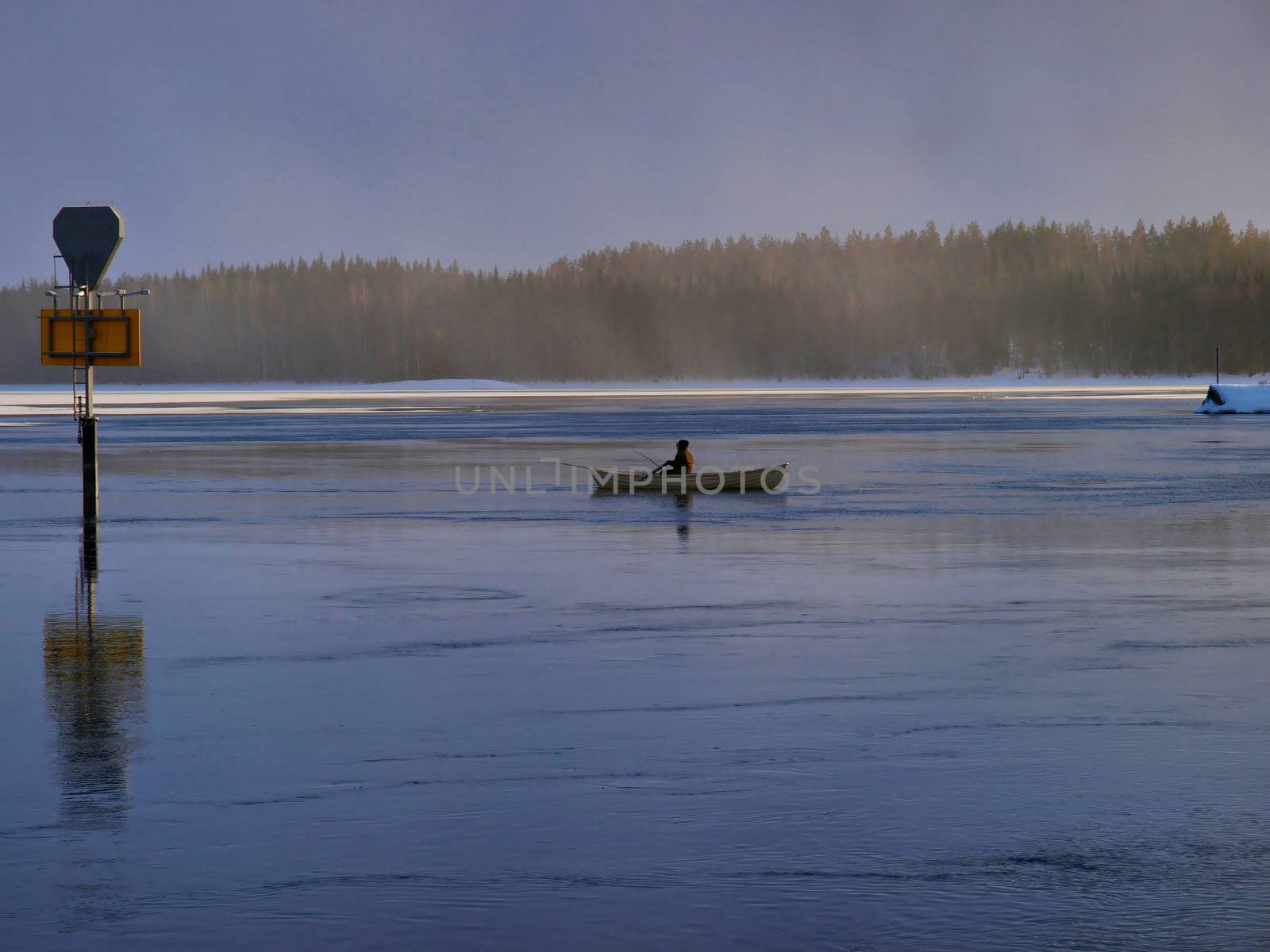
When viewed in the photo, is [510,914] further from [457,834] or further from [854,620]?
[854,620]

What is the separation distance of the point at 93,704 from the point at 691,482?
2177 cm

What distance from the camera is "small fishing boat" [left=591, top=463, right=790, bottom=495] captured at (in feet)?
107

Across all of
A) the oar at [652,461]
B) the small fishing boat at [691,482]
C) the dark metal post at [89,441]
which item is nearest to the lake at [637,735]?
the dark metal post at [89,441]

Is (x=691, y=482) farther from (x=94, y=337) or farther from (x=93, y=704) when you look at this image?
(x=93, y=704)

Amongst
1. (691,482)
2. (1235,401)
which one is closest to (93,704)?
(691,482)

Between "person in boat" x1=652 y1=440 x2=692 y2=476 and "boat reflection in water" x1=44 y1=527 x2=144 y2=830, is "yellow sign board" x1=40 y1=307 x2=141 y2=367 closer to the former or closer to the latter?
"person in boat" x1=652 y1=440 x2=692 y2=476

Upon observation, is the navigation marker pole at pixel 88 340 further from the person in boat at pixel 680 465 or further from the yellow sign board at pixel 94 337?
the person in boat at pixel 680 465

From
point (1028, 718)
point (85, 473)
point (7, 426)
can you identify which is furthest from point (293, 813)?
point (7, 426)

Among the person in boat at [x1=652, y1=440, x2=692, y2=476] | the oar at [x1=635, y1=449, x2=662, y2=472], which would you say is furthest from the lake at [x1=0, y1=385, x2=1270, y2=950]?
the oar at [x1=635, y1=449, x2=662, y2=472]

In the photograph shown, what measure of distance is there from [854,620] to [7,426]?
215ft

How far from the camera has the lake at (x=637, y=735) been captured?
723 centimetres

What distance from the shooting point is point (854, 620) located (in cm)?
1587

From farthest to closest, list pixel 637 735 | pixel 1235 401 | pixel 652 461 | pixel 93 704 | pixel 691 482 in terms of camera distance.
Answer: pixel 1235 401 < pixel 652 461 < pixel 691 482 < pixel 93 704 < pixel 637 735

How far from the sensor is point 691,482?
3306cm
